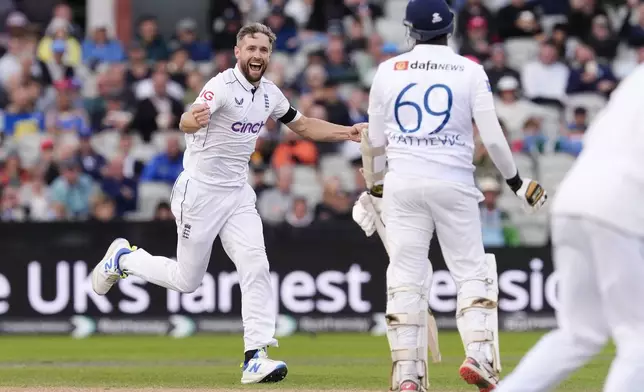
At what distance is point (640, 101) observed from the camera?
583 cm

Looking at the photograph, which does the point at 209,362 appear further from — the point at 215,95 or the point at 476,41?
the point at 476,41

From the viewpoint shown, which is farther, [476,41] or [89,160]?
[476,41]

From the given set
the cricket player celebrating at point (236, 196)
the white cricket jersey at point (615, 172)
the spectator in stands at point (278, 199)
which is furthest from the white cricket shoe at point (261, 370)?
the spectator in stands at point (278, 199)

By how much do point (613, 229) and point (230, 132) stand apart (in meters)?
4.36

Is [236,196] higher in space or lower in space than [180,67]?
lower

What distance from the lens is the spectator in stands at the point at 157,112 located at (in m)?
18.3

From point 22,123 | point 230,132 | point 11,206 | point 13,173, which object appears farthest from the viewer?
point 22,123

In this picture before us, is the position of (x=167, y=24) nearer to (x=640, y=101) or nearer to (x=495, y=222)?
(x=495, y=222)

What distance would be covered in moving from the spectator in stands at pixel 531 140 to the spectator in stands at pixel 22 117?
20.3ft

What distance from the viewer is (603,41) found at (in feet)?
63.8

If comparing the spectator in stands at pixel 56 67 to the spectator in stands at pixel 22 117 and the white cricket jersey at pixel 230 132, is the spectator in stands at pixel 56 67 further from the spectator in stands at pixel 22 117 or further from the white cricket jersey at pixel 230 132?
the white cricket jersey at pixel 230 132

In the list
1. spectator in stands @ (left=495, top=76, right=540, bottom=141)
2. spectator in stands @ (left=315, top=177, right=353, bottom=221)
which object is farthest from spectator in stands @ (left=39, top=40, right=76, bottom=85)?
spectator in stands @ (left=495, top=76, right=540, bottom=141)

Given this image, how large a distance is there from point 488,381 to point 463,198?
1.06 meters

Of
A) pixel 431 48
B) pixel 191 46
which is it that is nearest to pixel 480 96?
pixel 431 48
